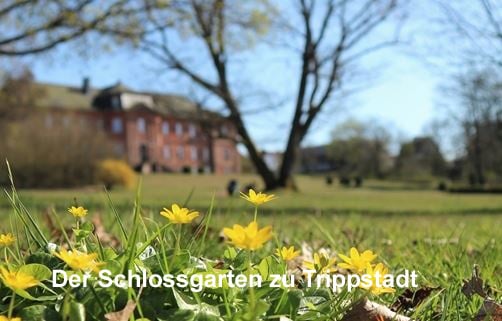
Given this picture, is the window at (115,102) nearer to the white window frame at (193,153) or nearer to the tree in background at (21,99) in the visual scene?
the white window frame at (193,153)

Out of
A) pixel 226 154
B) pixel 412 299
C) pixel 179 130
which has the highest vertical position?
pixel 179 130

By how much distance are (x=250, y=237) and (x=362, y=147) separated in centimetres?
7259

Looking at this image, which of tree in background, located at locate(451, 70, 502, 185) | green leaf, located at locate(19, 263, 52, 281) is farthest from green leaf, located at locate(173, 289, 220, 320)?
tree in background, located at locate(451, 70, 502, 185)

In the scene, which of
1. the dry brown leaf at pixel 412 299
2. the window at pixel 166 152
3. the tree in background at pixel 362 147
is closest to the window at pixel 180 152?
the window at pixel 166 152

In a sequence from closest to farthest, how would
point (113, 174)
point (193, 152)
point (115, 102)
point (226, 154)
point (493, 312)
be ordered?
point (493, 312) → point (113, 174) → point (115, 102) → point (193, 152) → point (226, 154)

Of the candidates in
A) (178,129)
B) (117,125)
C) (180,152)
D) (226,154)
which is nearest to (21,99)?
(117,125)

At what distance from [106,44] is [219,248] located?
12.3m

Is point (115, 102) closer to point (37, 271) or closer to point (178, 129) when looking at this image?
point (178, 129)

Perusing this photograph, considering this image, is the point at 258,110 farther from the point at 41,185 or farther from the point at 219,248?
the point at 219,248

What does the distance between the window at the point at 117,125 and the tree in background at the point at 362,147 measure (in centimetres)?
2816

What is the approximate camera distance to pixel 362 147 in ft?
236

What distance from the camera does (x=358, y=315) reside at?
920mm

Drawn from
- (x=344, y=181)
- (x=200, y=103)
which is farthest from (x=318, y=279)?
(x=344, y=181)

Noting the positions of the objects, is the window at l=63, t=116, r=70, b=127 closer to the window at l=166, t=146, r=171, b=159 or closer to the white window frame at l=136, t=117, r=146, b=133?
the white window frame at l=136, t=117, r=146, b=133
